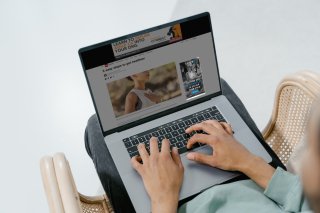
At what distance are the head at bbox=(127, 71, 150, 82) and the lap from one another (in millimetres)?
203

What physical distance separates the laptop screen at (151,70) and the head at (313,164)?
2.03 feet

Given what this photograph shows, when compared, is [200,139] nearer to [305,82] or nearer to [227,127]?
[227,127]

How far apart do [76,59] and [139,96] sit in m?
1.08

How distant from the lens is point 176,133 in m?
1.16

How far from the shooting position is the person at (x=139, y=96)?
114 centimetres

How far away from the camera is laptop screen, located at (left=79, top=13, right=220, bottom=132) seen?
1086 millimetres

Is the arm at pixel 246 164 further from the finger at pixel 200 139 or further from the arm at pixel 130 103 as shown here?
the arm at pixel 130 103

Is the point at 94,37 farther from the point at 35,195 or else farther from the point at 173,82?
the point at 173,82

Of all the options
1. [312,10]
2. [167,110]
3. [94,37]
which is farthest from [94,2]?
[167,110]

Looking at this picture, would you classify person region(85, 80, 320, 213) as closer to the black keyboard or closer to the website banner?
the black keyboard

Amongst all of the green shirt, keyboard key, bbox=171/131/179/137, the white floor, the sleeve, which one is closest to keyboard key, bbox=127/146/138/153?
keyboard key, bbox=171/131/179/137

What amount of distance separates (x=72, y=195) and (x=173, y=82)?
0.44 m

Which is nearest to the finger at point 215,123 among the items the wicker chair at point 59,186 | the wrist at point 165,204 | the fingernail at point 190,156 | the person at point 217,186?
the person at point 217,186

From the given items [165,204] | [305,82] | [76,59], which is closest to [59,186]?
[165,204]
